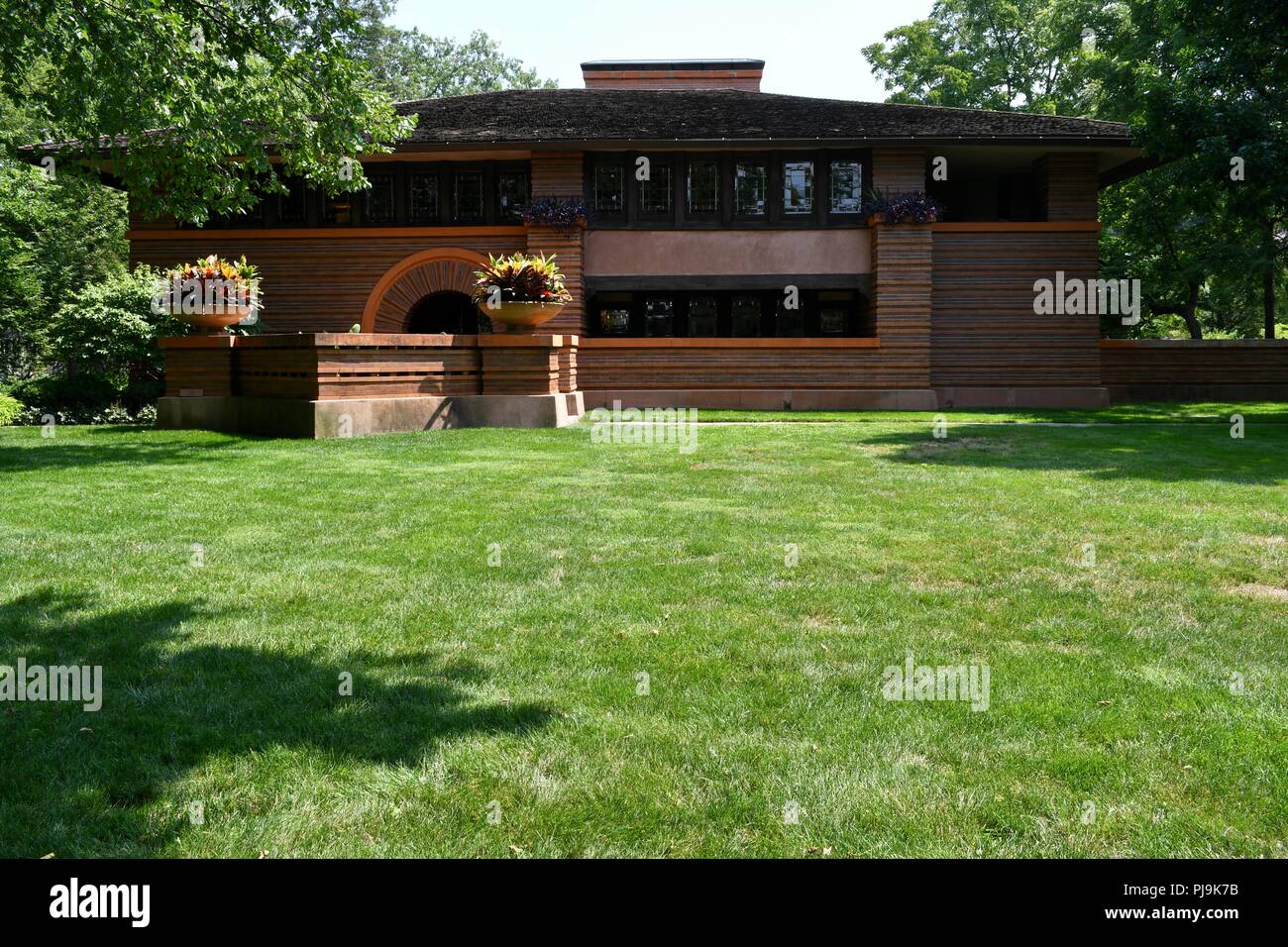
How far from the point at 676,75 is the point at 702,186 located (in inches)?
436

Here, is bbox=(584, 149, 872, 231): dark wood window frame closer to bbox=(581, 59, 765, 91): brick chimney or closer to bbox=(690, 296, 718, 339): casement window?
bbox=(690, 296, 718, 339): casement window

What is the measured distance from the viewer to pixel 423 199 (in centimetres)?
2777

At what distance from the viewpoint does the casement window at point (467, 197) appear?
2767 cm

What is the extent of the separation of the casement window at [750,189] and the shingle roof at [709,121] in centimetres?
116

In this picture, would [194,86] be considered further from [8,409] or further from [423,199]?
[423,199]

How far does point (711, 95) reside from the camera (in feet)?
103

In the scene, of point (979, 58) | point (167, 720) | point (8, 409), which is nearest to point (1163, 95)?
point (167, 720)

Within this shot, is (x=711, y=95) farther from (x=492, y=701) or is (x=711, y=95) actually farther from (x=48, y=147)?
(x=492, y=701)

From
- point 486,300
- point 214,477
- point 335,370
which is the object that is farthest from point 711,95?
point 214,477

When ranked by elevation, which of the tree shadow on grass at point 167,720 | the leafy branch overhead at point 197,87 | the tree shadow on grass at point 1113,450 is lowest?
the tree shadow on grass at point 167,720

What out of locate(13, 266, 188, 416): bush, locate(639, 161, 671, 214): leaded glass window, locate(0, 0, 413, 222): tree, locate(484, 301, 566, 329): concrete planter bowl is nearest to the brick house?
locate(639, 161, 671, 214): leaded glass window

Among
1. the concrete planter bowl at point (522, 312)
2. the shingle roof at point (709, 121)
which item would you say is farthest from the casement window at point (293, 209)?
the concrete planter bowl at point (522, 312)

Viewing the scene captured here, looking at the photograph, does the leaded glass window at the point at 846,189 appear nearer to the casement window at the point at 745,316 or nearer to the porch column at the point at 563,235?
the casement window at the point at 745,316
